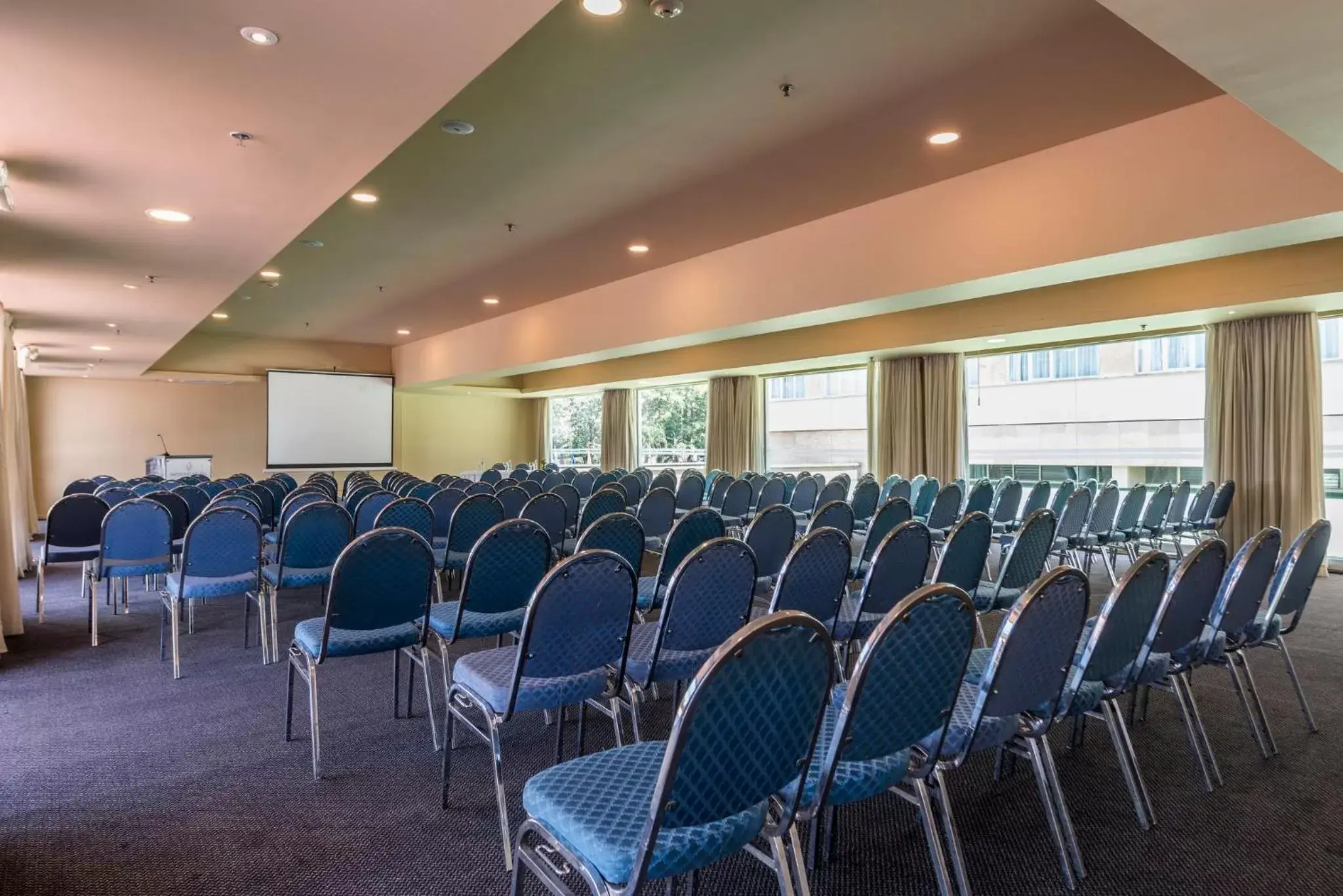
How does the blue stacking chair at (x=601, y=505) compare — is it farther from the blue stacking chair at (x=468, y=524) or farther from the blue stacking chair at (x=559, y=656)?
the blue stacking chair at (x=559, y=656)

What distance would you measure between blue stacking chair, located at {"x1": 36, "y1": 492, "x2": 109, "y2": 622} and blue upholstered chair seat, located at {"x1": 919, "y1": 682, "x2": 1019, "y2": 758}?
6205 millimetres

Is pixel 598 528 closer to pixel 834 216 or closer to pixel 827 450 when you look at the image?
pixel 834 216

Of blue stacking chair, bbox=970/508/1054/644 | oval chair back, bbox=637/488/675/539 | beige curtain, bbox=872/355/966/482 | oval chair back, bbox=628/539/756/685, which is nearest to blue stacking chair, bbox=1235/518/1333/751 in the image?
blue stacking chair, bbox=970/508/1054/644

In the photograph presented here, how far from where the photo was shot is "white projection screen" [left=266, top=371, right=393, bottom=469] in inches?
583

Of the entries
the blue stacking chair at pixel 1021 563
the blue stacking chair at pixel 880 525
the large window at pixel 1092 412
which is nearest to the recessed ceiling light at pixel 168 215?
the blue stacking chair at pixel 880 525

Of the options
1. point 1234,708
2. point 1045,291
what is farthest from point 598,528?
point 1045,291

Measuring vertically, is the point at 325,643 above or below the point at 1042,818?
above

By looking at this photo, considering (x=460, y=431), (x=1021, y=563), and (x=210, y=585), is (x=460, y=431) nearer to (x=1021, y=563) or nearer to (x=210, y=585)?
(x=210, y=585)

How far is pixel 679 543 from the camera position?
160 inches

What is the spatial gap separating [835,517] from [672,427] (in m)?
11.5

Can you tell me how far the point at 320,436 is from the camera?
50.1 feet

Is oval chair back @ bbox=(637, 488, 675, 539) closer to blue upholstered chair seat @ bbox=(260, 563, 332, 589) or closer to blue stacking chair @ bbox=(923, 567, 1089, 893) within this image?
blue upholstered chair seat @ bbox=(260, 563, 332, 589)

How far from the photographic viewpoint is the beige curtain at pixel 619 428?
52.6 ft

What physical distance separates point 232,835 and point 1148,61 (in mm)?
5690
